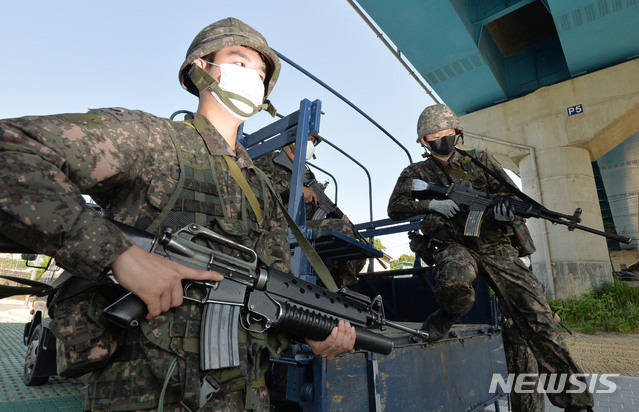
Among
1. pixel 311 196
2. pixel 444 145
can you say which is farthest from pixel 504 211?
pixel 311 196

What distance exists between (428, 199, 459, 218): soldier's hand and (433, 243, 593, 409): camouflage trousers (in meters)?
0.27

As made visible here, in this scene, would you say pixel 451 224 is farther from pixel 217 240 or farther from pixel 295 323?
pixel 217 240

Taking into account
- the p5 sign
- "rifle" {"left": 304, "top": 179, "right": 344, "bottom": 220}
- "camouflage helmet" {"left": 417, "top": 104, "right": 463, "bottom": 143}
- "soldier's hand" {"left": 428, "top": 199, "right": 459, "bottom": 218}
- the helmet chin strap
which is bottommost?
"soldier's hand" {"left": 428, "top": 199, "right": 459, "bottom": 218}

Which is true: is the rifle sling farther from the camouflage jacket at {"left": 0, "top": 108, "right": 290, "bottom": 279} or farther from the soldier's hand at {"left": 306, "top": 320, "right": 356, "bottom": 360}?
the camouflage jacket at {"left": 0, "top": 108, "right": 290, "bottom": 279}

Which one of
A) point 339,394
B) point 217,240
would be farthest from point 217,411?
point 339,394

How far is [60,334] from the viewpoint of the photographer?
96 centimetres

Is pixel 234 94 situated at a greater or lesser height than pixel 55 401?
greater

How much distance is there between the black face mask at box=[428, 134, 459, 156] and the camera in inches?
123

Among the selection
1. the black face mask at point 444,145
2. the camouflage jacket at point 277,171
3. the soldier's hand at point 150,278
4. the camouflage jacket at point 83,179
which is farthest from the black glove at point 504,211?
the soldier's hand at point 150,278

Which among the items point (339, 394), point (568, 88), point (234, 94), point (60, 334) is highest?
point (568, 88)

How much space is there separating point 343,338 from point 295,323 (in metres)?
0.26

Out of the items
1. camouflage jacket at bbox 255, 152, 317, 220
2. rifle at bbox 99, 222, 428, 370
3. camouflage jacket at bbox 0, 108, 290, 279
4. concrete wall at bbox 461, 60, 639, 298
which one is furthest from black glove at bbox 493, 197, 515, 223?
concrete wall at bbox 461, 60, 639, 298

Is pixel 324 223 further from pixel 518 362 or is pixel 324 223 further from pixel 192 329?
pixel 192 329

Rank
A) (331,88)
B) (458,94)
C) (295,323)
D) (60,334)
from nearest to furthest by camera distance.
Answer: (60,334), (295,323), (331,88), (458,94)
